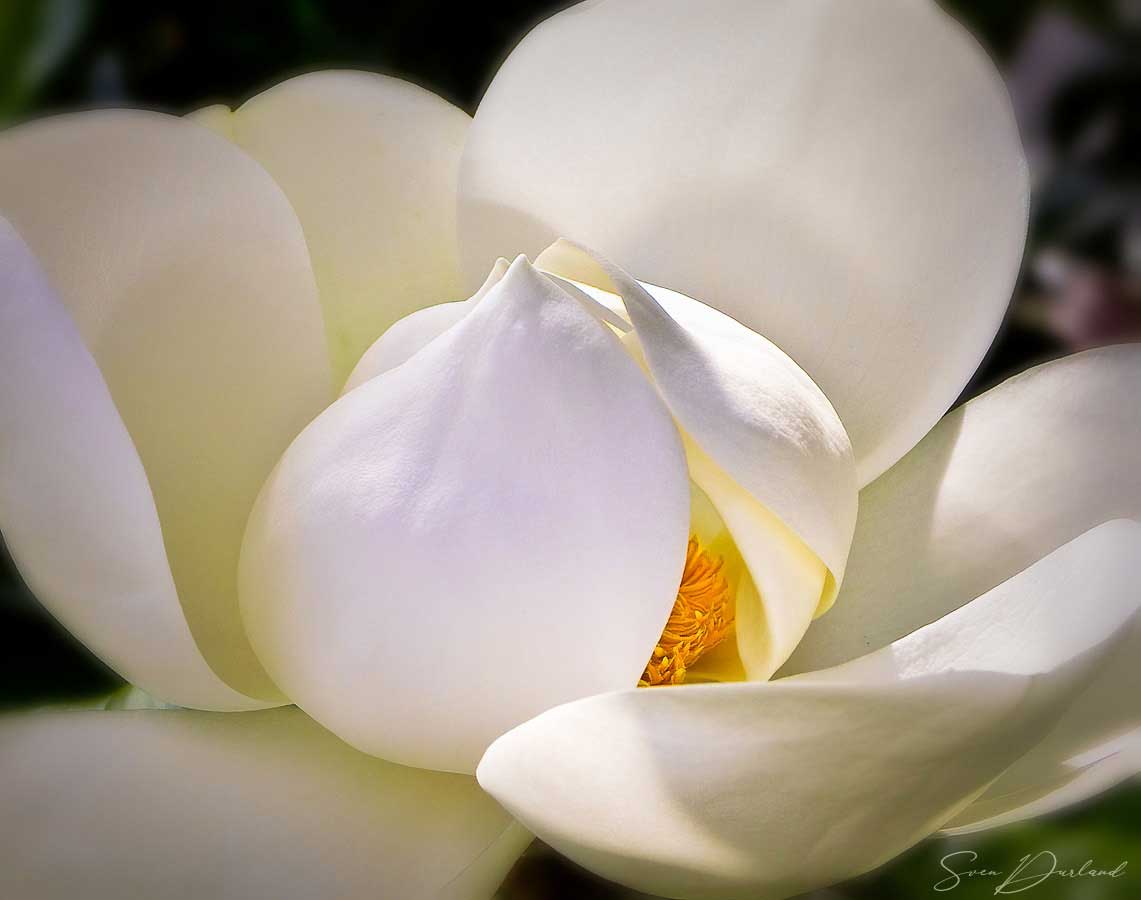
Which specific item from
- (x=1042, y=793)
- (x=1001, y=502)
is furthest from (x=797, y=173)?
(x=1042, y=793)

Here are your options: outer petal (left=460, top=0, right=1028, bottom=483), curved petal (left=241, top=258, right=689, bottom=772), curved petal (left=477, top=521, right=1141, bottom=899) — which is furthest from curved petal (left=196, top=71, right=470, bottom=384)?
curved petal (left=477, top=521, right=1141, bottom=899)

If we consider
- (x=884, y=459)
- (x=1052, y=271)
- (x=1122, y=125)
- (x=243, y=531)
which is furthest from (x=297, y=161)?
(x=1122, y=125)

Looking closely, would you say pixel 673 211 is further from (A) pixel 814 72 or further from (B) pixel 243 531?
(B) pixel 243 531

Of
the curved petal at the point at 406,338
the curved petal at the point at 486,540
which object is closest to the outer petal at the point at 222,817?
the curved petal at the point at 486,540

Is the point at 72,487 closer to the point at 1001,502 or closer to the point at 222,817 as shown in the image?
the point at 222,817

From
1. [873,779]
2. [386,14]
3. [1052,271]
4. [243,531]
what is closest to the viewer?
[873,779]
